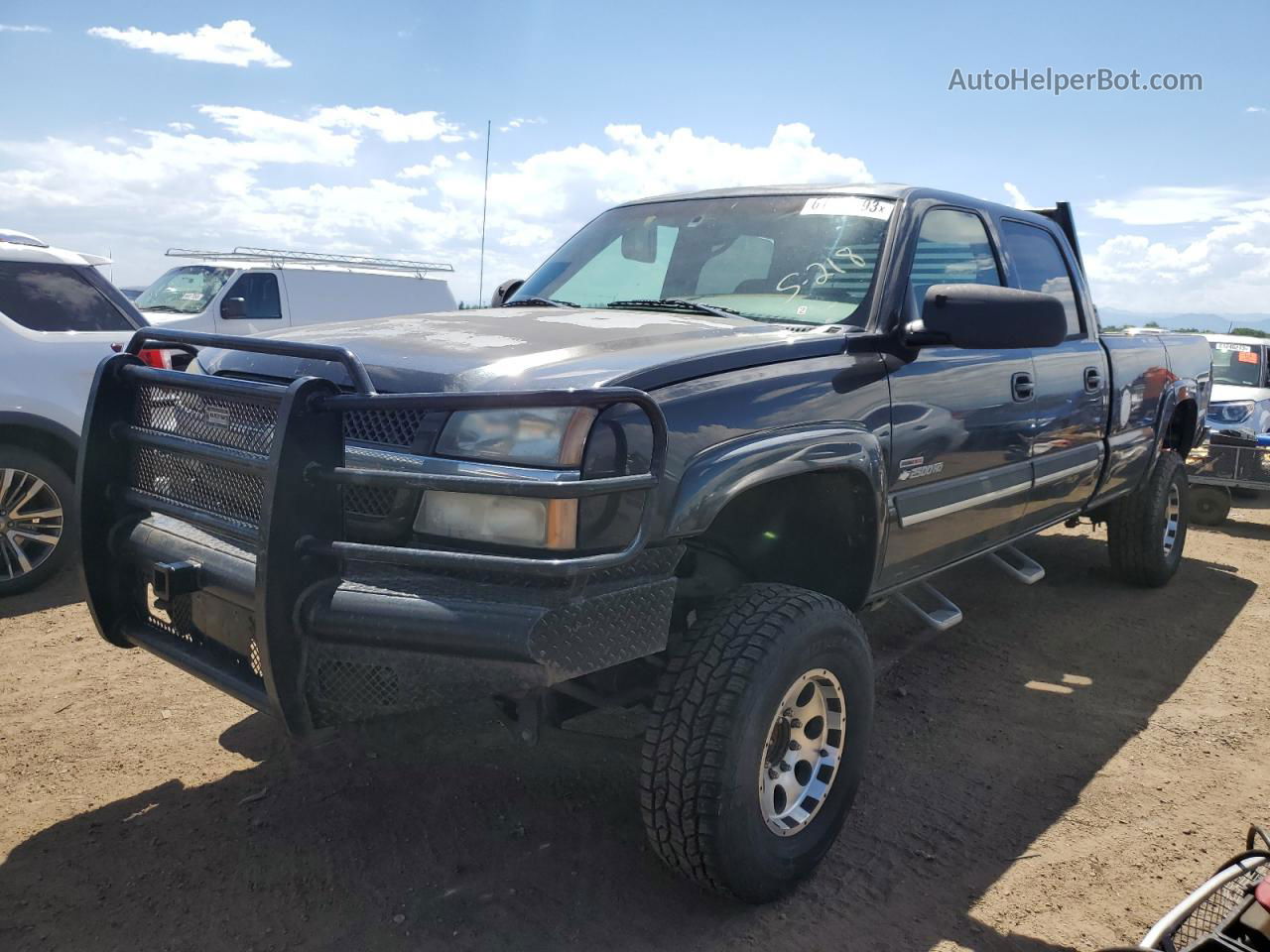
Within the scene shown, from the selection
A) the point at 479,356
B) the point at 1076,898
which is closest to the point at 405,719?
the point at 479,356

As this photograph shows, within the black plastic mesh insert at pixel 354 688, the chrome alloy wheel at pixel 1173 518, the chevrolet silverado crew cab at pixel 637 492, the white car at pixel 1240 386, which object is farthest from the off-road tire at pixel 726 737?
the white car at pixel 1240 386

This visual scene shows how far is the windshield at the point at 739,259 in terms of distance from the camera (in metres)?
3.30

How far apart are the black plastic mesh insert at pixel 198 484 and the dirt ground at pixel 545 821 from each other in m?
0.84

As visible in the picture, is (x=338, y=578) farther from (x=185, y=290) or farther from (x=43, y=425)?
(x=185, y=290)

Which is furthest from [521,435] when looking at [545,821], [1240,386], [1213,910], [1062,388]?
[1240,386]

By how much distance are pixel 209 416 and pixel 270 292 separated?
9.92 m

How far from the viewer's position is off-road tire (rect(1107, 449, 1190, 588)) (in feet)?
18.7

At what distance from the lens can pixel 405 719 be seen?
11.8ft

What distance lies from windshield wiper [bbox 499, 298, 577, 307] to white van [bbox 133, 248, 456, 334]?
7574 mm

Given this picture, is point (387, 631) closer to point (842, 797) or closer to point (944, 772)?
point (842, 797)

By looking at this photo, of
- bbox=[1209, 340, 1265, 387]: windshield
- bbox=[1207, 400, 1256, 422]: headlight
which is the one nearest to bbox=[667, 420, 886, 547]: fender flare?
bbox=[1207, 400, 1256, 422]: headlight

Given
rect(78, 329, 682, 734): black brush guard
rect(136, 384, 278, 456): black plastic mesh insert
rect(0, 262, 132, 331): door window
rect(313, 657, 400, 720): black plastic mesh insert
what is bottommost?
rect(313, 657, 400, 720): black plastic mesh insert

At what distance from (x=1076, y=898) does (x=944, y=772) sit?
78 centimetres

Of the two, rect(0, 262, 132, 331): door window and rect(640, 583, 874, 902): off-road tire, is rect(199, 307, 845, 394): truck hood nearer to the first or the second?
rect(640, 583, 874, 902): off-road tire
